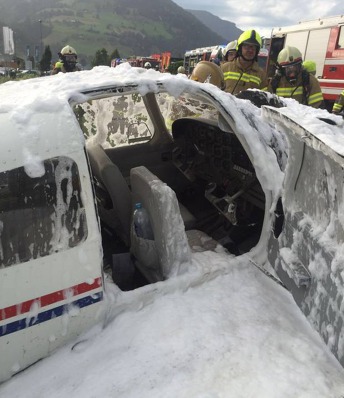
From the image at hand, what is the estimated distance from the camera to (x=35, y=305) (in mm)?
1854

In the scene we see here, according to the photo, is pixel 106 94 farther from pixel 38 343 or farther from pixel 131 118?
pixel 131 118

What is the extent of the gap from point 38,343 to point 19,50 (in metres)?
142

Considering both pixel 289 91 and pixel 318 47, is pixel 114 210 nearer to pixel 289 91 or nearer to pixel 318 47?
pixel 289 91

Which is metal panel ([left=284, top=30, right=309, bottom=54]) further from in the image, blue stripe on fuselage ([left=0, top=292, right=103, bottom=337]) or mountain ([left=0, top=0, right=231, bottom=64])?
mountain ([left=0, top=0, right=231, bottom=64])

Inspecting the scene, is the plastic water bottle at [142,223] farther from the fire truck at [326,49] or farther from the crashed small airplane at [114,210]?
the fire truck at [326,49]

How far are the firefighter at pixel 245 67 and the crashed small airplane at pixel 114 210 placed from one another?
2.92 m

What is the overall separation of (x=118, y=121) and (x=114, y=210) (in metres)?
1.21

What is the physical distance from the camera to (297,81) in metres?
5.78

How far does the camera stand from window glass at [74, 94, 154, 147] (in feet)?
12.6

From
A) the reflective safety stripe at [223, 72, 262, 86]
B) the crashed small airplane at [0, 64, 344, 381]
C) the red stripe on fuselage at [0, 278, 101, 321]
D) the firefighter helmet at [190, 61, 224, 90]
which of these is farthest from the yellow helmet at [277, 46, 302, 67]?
the red stripe on fuselage at [0, 278, 101, 321]

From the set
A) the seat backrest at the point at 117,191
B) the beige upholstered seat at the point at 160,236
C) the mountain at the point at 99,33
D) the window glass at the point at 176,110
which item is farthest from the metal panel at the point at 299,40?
the mountain at the point at 99,33

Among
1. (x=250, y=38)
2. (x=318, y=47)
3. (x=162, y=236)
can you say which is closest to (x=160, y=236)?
(x=162, y=236)

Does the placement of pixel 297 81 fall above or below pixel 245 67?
below

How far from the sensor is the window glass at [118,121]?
3853 mm
